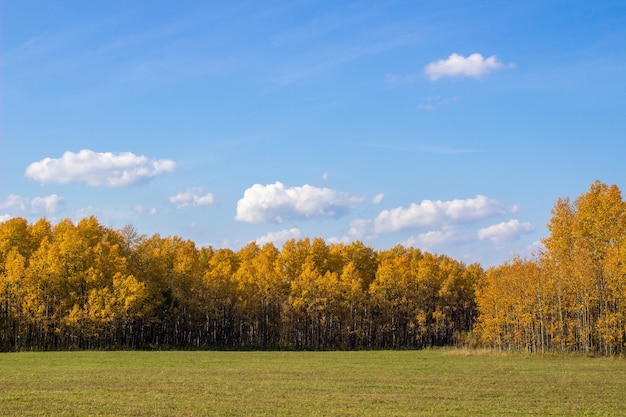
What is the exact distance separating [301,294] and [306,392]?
7507cm

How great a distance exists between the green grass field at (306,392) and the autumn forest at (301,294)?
27740 mm

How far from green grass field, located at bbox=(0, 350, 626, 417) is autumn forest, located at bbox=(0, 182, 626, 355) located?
27.7 meters

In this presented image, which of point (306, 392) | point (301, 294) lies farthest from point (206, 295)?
point (306, 392)

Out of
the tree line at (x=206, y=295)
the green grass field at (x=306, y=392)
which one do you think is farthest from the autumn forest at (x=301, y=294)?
the green grass field at (x=306, y=392)

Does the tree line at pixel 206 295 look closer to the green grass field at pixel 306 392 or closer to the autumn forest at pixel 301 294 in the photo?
the autumn forest at pixel 301 294

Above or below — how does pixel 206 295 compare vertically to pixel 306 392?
above

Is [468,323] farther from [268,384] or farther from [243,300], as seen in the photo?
[268,384]

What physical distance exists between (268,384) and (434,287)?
286ft

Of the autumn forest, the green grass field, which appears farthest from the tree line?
the green grass field

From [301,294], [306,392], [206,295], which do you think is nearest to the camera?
[306,392]

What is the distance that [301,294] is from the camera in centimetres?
10519

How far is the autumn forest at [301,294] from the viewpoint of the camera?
7206 centimetres

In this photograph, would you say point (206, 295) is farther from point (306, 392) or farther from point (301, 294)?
point (306, 392)

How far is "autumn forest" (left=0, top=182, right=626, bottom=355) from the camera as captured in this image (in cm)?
7206
